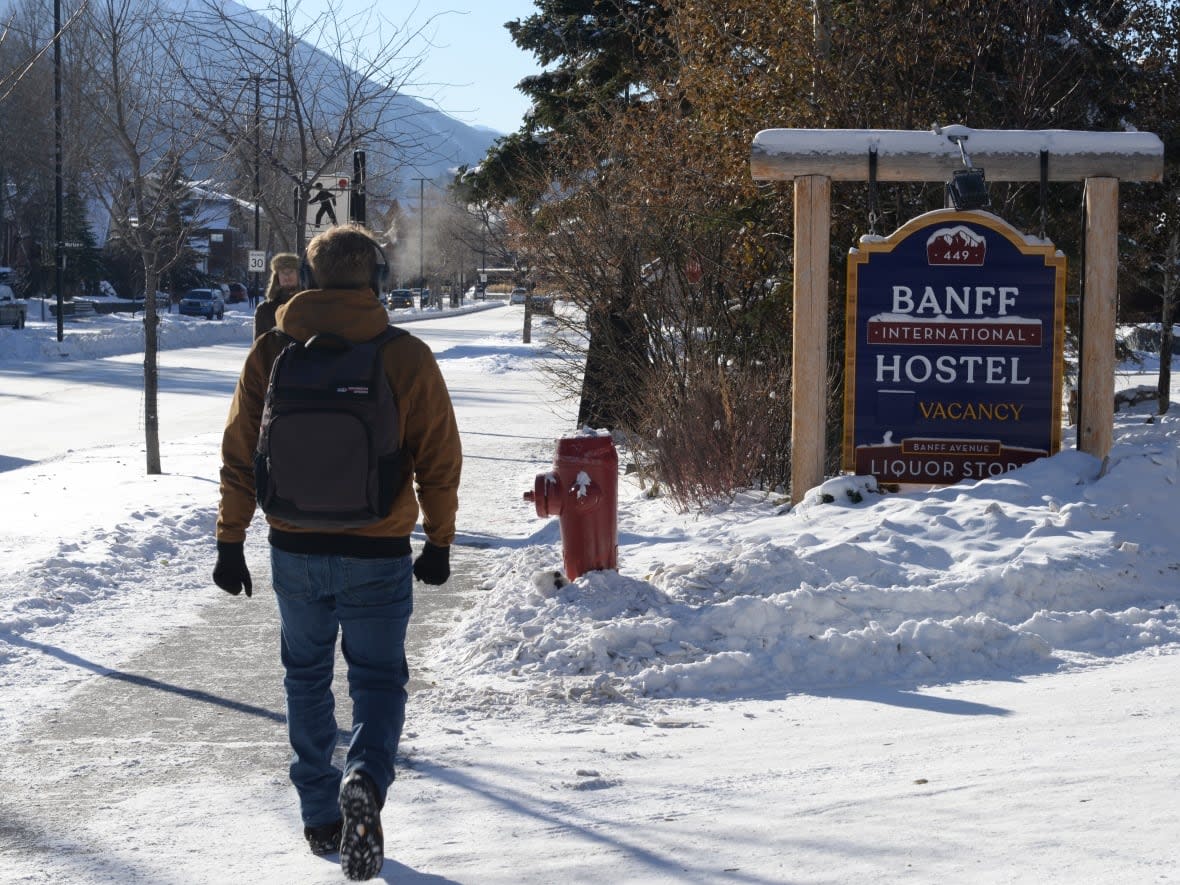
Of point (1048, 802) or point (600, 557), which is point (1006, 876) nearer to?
point (1048, 802)

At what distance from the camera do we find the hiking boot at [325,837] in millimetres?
4109

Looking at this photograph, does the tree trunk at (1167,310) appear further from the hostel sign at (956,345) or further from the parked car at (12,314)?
the parked car at (12,314)

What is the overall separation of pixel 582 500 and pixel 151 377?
22.9 feet

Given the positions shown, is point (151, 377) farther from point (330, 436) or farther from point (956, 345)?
point (330, 436)

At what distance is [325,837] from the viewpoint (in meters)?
4.11

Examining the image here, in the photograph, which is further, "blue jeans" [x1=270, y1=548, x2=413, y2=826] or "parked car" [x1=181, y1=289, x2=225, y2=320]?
"parked car" [x1=181, y1=289, x2=225, y2=320]

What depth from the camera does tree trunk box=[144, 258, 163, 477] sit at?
40.5 feet

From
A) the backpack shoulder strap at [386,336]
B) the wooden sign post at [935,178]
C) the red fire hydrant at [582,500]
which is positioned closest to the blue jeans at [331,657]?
the backpack shoulder strap at [386,336]

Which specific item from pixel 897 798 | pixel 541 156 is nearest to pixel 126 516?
pixel 897 798

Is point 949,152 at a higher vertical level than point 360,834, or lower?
higher

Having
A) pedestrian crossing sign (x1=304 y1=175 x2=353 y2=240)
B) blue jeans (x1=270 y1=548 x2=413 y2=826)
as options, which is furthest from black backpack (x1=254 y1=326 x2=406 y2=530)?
pedestrian crossing sign (x1=304 y1=175 x2=353 y2=240)

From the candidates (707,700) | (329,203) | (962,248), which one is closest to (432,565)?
(707,700)

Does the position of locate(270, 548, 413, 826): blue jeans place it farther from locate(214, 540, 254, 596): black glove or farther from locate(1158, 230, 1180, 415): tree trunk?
locate(1158, 230, 1180, 415): tree trunk

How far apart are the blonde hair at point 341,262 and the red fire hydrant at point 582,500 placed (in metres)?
3.11
